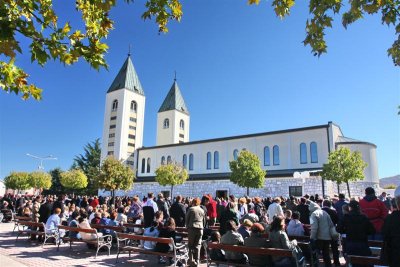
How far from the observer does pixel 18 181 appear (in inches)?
1911

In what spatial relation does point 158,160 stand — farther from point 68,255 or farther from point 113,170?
point 68,255

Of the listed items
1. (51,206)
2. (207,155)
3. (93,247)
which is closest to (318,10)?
(93,247)

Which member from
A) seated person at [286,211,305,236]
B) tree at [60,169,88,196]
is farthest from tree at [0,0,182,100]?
tree at [60,169,88,196]

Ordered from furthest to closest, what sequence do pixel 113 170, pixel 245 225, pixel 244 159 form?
pixel 244 159, pixel 113 170, pixel 245 225

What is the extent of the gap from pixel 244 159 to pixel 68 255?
2678 centimetres

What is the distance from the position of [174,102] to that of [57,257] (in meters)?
70.2

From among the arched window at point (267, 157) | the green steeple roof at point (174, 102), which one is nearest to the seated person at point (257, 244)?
the arched window at point (267, 157)

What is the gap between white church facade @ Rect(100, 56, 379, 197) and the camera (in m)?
37.7

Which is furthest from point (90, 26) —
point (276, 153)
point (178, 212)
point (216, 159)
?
point (216, 159)

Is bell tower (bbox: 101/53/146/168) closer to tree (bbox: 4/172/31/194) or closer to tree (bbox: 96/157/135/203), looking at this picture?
tree (bbox: 4/172/31/194)

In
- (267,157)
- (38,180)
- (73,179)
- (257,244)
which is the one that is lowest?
(257,244)

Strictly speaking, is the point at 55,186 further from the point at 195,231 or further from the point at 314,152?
the point at 195,231

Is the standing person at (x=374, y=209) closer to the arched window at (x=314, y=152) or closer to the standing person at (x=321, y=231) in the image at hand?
the standing person at (x=321, y=231)

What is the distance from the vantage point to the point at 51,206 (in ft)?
45.8
